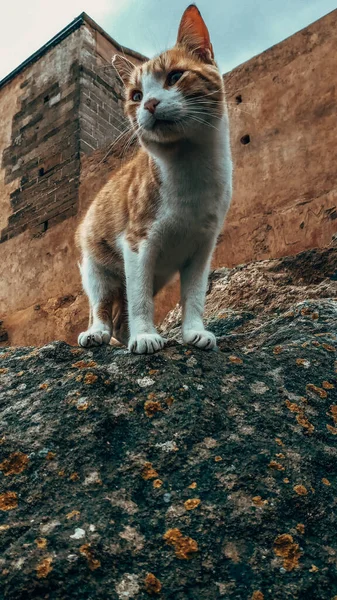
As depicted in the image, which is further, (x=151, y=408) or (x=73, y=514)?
(x=151, y=408)

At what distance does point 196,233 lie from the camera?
7.97 feet

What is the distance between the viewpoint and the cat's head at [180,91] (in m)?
2.29

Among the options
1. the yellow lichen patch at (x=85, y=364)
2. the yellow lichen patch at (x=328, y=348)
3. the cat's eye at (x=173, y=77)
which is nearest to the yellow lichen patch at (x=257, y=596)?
the yellow lichen patch at (x=85, y=364)

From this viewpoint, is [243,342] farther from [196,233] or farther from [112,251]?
[112,251]

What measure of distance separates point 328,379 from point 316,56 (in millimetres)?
5088

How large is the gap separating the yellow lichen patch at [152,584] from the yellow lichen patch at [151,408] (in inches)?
19.0

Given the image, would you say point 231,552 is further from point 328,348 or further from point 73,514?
point 328,348

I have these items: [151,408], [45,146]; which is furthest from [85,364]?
[45,146]

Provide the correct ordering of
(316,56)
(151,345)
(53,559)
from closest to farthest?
(53,559)
(151,345)
(316,56)

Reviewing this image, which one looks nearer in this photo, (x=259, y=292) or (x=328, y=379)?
(x=328, y=379)

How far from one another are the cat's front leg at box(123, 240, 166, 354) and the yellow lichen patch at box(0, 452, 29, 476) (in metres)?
0.86

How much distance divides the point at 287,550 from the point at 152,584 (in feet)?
0.95

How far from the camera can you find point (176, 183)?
2.38 meters

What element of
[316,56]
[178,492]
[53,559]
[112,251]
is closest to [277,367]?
[178,492]
